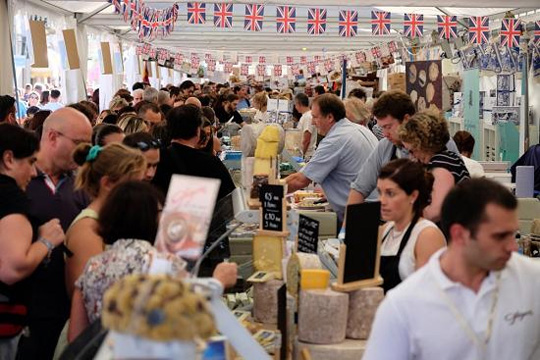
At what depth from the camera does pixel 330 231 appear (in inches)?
264

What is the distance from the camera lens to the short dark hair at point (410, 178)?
3.71 m

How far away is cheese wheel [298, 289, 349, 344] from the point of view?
3.17 metres

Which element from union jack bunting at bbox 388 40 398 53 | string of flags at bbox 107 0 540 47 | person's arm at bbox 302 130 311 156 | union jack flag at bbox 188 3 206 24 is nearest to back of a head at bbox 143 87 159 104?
string of flags at bbox 107 0 540 47

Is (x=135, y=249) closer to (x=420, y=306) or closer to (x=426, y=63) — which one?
(x=420, y=306)

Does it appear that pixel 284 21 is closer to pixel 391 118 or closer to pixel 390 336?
pixel 391 118

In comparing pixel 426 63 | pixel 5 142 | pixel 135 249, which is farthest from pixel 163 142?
pixel 426 63

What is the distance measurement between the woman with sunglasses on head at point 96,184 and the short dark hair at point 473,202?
4.10 ft

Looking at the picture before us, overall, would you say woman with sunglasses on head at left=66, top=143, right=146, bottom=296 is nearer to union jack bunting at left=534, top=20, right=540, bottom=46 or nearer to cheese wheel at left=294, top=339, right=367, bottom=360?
cheese wheel at left=294, top=339, right=367, bottom=360

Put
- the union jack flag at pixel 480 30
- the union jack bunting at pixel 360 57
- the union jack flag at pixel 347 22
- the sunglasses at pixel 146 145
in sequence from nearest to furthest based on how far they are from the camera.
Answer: the sunglasses at pixel 146 145 < the union jack flag at pixel 480 30 < the union jack flag at pixel 347 22 < the union jack bunting at pixel 360 57

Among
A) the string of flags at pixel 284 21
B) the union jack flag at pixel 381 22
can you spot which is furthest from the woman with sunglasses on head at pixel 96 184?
the union jack flag at pixel 381 22

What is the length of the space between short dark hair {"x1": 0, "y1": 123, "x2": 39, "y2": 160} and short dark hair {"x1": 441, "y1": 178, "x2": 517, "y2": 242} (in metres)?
1.76

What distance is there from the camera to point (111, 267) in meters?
2.92

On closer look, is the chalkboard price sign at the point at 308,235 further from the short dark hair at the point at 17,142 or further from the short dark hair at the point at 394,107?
the short dark hair at the point at 394,107

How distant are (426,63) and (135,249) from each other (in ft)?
24.3
